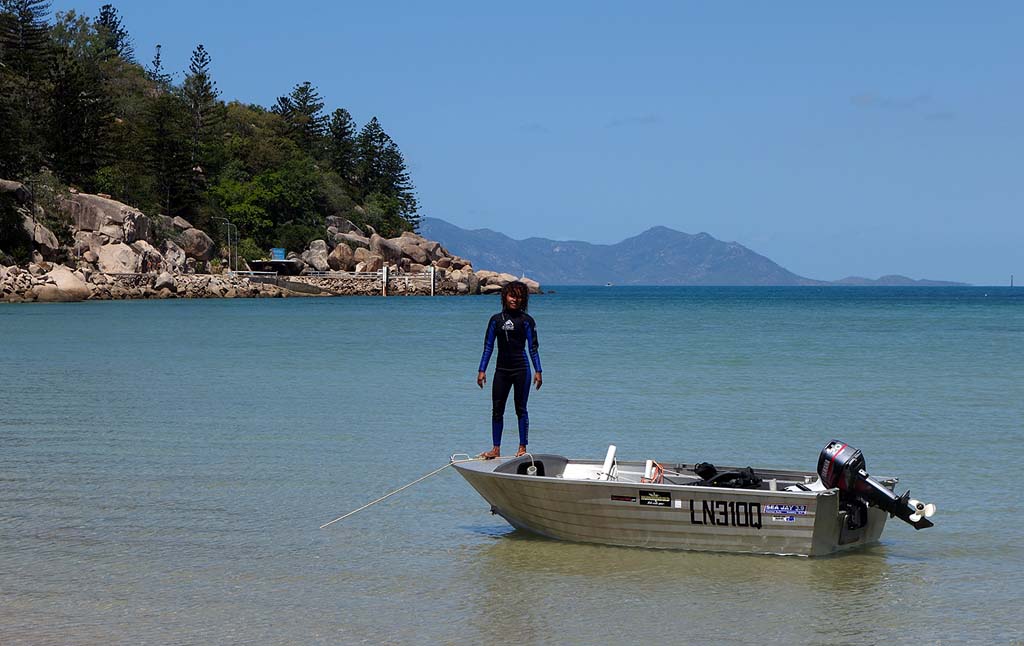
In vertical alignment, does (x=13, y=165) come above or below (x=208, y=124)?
below

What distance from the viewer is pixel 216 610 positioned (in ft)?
26.2

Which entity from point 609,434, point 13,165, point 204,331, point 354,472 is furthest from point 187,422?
point 13,165

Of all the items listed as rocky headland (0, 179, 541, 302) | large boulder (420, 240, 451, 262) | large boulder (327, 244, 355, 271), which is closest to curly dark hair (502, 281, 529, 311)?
rocky headland (0, 179, 541, 302)

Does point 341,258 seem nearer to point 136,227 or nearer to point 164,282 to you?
point 136,227

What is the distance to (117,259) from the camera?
86688 millimetres

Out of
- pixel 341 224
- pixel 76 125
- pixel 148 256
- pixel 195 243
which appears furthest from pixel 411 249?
pixel 76 125

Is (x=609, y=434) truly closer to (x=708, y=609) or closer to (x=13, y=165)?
(x=708, y=609)

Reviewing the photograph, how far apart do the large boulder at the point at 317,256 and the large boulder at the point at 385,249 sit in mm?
6729

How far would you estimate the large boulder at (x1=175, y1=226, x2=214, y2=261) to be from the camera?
100 m

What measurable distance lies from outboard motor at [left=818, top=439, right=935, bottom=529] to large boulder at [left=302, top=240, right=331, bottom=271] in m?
107

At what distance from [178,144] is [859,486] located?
102548 millimetres

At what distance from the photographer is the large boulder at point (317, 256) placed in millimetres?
114312

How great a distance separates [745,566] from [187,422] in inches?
441

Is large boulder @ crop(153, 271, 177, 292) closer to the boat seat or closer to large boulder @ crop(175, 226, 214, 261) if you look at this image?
large boulder @ crop(175, 226, 214, 261)
